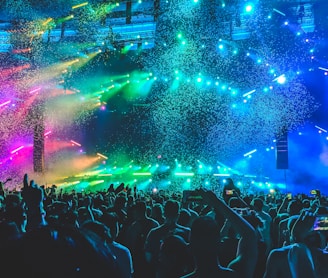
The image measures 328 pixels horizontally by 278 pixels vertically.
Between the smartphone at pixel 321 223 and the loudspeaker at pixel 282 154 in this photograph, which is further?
the loudspeaker at pixel 282 154

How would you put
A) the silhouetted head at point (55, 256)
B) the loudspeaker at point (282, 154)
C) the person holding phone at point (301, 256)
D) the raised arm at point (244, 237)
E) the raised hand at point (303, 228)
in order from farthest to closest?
the loudspeaker at point (282, 154), the raised hand at point (303, 228), the person holding phone at point (301, 256), the raised arm at point (244, 237), the silhouetted head at point (55, 256)

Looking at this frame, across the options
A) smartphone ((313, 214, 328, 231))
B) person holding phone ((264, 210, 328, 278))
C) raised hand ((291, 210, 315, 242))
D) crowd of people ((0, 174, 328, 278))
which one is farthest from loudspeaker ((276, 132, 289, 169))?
raised hand ((291, 210, 315, 242))

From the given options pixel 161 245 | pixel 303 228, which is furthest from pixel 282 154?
pixel 161 245

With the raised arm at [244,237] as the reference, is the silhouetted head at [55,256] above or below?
above

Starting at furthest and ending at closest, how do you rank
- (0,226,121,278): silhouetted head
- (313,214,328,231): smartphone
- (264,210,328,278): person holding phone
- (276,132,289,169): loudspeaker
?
(276,132,289,169): loudspeaker < (313,214,328,231): smartphone < (264,210,328,278): person holding phone < (0,226,121,278): silhouetted head

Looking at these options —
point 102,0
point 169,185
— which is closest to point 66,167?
point 169,185

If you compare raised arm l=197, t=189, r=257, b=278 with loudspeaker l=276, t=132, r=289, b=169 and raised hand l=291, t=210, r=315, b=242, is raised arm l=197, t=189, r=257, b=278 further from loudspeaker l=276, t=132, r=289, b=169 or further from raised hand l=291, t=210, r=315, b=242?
loudspeaker l=276, t=132, r=289, b=169

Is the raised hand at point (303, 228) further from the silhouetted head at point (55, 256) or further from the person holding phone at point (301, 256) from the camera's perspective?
the silhouetted head at point (55, 256)

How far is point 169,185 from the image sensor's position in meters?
24.0

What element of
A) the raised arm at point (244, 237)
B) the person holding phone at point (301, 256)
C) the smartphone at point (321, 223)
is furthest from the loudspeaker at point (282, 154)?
the raised arm at point (244, 237)

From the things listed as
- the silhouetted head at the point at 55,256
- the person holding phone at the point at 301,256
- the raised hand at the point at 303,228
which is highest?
the silhouetted head at the point at 55,256

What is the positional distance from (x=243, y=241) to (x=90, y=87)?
20312mm

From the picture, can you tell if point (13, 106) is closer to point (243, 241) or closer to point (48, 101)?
point (48, 101)

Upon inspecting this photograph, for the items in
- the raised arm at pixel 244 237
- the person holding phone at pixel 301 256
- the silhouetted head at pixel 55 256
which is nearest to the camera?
the silhouetted head at pixel 55 256
